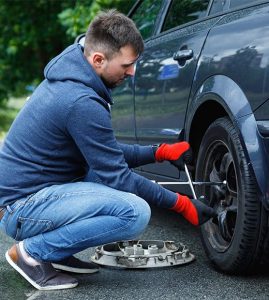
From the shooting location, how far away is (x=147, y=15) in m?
5.11

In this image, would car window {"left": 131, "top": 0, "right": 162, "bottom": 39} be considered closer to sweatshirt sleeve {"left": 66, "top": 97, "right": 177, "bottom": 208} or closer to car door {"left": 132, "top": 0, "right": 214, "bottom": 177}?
car door {"left": 132, "top": 0, "right": 214, "bottom": 177}

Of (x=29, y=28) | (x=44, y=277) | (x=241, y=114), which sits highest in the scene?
(x=241, y=114)

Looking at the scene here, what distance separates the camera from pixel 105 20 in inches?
126

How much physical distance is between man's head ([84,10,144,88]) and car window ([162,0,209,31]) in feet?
2.90

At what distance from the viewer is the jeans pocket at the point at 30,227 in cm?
316

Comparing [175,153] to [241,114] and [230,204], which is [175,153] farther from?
[241,114]

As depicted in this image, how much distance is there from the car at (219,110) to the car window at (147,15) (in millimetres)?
356

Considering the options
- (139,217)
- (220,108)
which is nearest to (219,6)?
(220,108)

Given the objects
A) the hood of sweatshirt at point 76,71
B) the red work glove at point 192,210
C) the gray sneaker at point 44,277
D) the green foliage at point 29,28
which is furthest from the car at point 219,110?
the green foliage at point 29,28

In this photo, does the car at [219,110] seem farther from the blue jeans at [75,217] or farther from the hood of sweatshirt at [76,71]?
the hood of sweatshirt at [76,71]

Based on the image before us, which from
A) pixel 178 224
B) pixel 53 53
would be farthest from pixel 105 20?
pixel 53 53

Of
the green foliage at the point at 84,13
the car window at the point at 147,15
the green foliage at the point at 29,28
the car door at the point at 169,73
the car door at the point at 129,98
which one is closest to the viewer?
the car door at the point at 169,73

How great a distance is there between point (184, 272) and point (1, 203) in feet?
3.15

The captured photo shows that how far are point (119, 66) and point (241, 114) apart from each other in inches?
23.2
